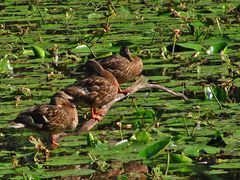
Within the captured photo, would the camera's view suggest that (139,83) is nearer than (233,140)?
No

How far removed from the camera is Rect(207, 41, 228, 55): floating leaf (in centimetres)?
1292

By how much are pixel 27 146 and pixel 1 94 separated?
2.06 meters

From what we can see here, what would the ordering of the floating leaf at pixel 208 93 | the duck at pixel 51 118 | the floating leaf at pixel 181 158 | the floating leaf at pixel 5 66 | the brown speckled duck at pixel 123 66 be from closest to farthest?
1. the floating leaf at pixel 181 158
2. the duck at pixel 51 118
3. the floating leaf at pixel 208 93
4. the brown speckled duck at pixel 123 66
5. the floating leaf at pixel 5 66

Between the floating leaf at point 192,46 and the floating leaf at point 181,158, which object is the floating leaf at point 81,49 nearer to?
the floating leaf at point 192,46

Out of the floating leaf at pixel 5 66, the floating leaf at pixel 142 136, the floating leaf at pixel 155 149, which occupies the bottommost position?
the floating leaf at pixel 5 66

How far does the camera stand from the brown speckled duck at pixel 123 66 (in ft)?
40.2

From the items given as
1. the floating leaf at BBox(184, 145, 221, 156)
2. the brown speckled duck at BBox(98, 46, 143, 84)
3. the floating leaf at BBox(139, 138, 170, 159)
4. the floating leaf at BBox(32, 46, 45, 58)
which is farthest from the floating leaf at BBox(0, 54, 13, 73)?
the floating leaf at BBox(139, 138, 170, 159)

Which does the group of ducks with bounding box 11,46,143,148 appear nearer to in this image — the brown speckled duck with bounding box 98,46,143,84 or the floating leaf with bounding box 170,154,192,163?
the brown speckled duck with bounding box 98,46,143,84

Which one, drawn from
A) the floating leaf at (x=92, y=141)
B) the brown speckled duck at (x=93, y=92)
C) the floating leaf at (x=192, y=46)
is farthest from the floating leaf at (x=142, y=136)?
the floating leaf at (x=192, y=46)

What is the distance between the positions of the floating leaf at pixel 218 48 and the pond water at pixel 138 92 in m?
0.01

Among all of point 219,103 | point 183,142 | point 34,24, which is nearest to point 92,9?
point 34,24

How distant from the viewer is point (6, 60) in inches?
498

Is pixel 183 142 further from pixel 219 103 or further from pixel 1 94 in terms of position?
pixel 1 94

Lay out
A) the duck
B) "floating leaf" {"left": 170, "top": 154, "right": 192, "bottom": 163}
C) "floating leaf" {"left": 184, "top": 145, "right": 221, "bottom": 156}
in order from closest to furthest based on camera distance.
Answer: "floating leaf" {"left": 170, "top": 154, "right": 192, "bottom": 163} < "floating leaf" {"left": 184, "top": 145, "right": 221, "bottom": 156} < the duck
